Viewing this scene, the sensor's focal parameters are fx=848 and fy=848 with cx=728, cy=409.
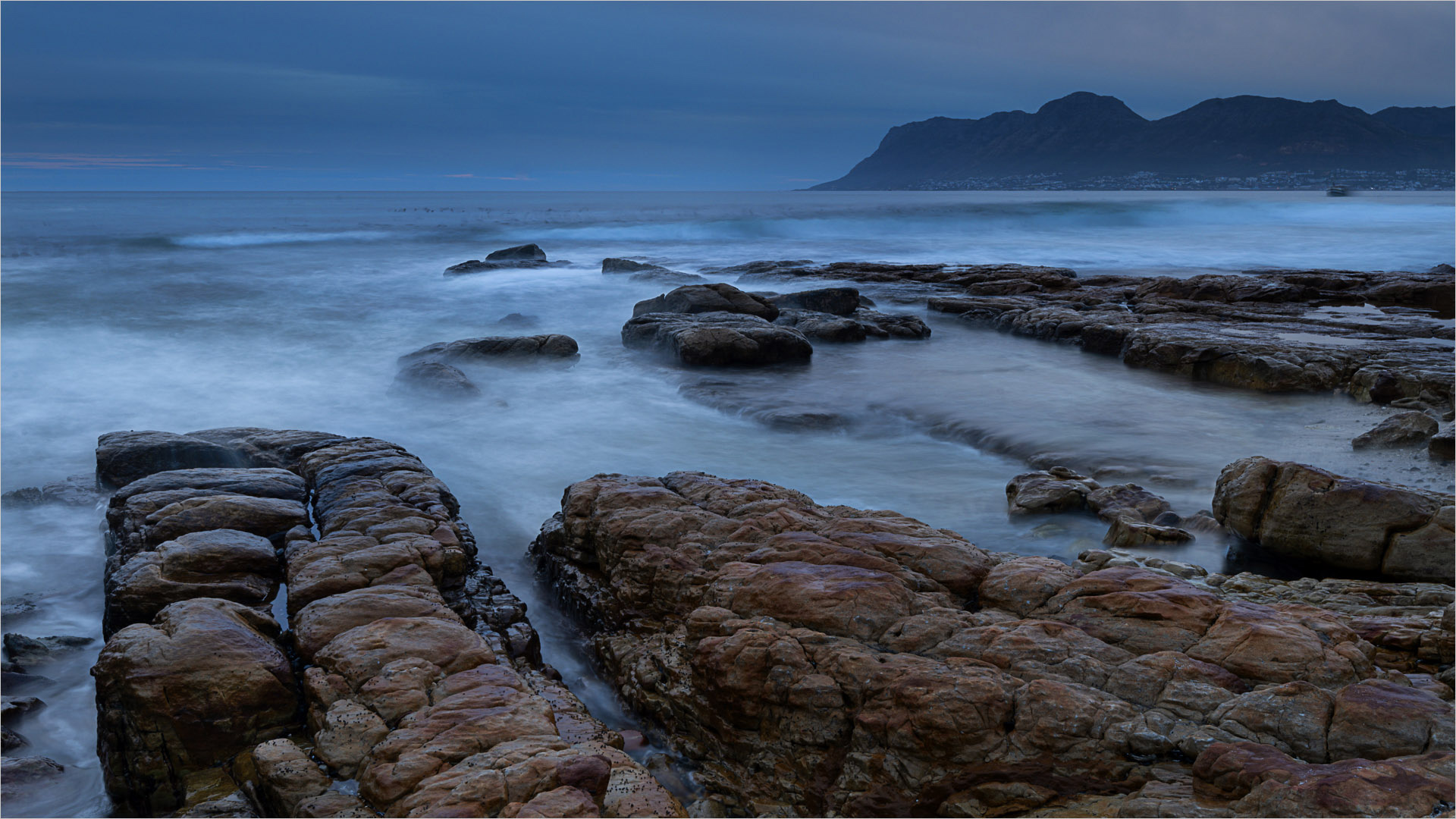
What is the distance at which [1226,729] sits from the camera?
10.9ft

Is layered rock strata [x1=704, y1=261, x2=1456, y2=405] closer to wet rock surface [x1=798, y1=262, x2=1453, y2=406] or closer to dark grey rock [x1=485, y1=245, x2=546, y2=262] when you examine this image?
wet rock surface [x1=798, y1=262, x2=1453, y2=406]

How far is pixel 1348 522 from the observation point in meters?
5.77

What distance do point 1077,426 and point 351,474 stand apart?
8.05 metres

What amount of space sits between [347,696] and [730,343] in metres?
10.3

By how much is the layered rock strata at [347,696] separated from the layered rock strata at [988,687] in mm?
647

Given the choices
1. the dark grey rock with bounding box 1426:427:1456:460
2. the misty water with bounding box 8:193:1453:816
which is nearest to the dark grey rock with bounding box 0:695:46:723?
the misty water with bounding box 8:193:1453:816

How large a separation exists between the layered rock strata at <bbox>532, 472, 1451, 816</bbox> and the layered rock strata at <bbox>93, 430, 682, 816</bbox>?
0.65 m

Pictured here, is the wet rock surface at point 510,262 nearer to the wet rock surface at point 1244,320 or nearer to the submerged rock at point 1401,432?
the wet rock surface at point 1244,320

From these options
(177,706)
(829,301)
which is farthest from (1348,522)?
(829,301)

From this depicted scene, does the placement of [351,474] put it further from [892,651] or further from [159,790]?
[892,651]

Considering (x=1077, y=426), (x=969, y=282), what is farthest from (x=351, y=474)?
(x=969, y=282)

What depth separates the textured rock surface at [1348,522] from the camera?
18.3ft

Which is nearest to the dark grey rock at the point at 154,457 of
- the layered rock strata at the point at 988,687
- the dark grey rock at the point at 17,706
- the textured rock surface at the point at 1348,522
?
the dark grey rock at the point at 17,706

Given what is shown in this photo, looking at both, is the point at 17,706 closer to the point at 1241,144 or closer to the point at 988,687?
the point at 988,687
